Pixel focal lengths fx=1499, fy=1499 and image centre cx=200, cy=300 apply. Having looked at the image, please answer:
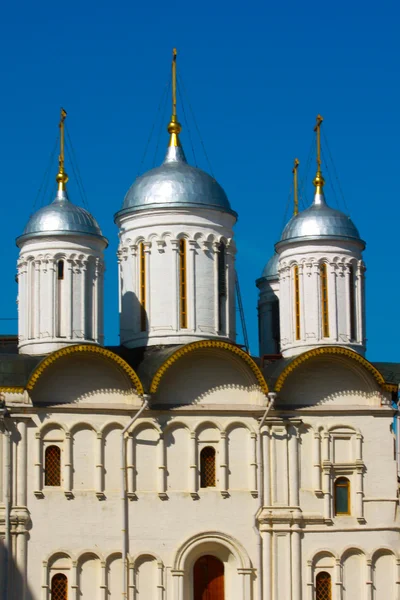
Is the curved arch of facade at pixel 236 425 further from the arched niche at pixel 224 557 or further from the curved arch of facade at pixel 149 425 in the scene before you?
the arched niche at pixel 224 557

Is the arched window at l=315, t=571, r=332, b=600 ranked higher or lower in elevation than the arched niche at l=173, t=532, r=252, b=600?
lower

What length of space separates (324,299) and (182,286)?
3.14 meters

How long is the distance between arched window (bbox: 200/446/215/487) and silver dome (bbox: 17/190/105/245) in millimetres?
5209

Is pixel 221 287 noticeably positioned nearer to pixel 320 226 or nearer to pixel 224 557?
pixel 320 226

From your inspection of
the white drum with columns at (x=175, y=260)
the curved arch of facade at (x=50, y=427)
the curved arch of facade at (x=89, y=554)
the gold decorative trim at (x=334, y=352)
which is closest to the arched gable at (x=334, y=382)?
the gold decorative trim at (x=334, y=352)

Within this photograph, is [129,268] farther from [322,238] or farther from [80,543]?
[80,543]

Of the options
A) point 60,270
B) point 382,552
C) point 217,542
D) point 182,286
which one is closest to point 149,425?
point 217,542

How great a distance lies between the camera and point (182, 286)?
32.6 metres

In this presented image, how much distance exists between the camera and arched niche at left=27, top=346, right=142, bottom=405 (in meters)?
30.5

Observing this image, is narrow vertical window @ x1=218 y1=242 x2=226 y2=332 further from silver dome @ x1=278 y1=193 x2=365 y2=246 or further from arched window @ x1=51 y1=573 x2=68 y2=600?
arched window @ x1=51 y1=573 x2=68 y2=600

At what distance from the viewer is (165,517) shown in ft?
101

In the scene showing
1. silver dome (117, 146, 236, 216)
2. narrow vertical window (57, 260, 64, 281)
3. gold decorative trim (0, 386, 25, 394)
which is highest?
silver dome (117, 146, 236, 216)

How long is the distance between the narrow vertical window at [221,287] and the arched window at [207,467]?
2956mm

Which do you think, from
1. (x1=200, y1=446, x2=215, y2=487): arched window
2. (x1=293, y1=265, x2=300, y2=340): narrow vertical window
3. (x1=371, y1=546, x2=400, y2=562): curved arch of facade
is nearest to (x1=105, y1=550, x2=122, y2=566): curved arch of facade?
(x1=200, y1=446, x2=215, y2=487): arched window
